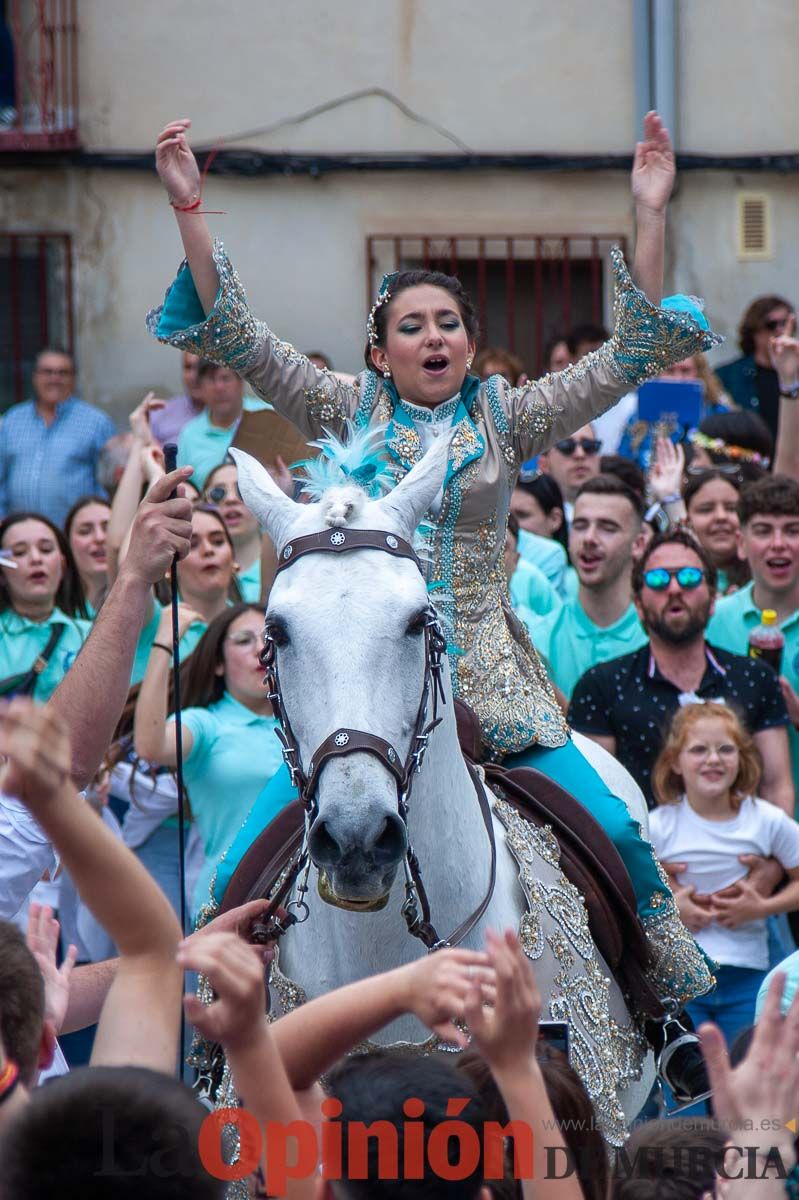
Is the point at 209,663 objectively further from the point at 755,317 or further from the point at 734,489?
the point at 755,317

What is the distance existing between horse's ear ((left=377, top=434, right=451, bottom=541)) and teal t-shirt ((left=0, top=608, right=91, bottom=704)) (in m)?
3.62

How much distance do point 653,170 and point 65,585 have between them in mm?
3734

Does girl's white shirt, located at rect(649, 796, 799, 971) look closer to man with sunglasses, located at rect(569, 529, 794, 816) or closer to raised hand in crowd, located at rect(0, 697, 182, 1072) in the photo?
man with sunglasses, located at rect(569, 529, 794, 816)

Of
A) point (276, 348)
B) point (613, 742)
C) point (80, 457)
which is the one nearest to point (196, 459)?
point (80, 457)

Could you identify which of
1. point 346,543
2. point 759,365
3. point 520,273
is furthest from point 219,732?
point 520,273

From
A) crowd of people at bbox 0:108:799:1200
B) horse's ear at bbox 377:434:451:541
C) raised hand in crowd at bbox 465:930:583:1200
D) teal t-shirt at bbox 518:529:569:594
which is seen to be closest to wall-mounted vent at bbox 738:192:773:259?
crowd of people at bbox 0:108:799:1200

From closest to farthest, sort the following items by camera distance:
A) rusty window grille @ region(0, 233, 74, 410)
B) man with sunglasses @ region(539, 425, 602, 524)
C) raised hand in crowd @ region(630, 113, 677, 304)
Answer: raised hand in crowd @ region(630, 113, 677, 304), man with sunglasses @ region(539, 425, 602, 524), rusty window grille @ region(0, 233, 74, 410)

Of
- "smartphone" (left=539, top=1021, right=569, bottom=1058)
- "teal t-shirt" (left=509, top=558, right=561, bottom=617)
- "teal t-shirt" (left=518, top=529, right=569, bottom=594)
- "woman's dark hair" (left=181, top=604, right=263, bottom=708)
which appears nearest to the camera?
"smartphone" (left=539, top=1021, right=569, bottom=1058)

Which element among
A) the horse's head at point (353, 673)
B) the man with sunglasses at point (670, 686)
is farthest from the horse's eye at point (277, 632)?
the man with sunglasses at point (670, 686)

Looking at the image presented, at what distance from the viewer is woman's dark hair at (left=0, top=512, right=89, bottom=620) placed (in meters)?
7.98

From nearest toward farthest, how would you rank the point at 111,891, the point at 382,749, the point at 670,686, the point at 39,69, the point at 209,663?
1. the point at 111,891
2. the point at 382,749
3. the point at 209,663
4. the point at 670,686
5. the point at 39,69

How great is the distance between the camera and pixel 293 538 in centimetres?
411

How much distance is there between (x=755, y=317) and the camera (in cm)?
1120

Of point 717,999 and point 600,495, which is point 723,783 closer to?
point 717,999
